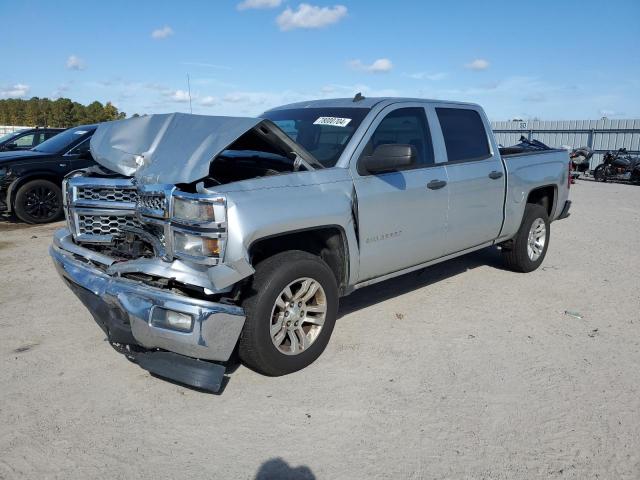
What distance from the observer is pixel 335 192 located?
148 inches

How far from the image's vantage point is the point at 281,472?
2.70 m

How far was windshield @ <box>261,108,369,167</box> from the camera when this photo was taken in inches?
163

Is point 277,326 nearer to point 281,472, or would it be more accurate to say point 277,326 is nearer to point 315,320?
point 315,320

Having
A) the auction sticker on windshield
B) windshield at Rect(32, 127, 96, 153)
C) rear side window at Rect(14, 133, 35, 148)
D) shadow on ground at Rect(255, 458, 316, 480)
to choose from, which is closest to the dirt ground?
shadow on ground at Rect(255, 458, 316, 480)

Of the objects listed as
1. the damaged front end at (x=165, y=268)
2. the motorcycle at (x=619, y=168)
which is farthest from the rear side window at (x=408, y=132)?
the motorcycle at (x=619, y=168)

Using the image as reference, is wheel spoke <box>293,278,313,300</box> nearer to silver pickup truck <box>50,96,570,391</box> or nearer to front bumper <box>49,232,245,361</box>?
silver pickup truck <box>50,96,570,391</box>

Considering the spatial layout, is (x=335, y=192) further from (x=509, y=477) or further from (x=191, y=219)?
(x=509, y=477)

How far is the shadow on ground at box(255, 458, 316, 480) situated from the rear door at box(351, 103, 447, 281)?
1698 millimetres

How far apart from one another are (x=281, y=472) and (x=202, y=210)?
1.50 m

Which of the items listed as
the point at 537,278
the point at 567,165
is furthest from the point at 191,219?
the point at 567,165

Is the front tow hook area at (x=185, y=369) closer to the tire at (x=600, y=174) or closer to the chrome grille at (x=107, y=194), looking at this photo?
the chrome grille at (x=107, y=194)

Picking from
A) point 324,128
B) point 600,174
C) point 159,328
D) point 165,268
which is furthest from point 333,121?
point 600,174

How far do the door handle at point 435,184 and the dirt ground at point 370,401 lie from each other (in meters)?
1.21

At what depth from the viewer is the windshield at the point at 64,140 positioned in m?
9.70
